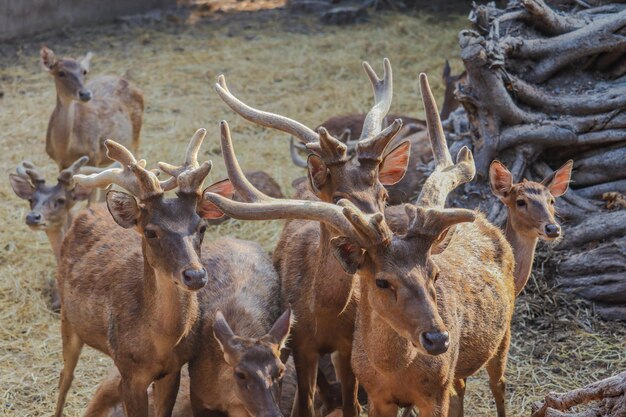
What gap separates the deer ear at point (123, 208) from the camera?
18.1 ft

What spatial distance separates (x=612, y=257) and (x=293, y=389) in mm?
2849

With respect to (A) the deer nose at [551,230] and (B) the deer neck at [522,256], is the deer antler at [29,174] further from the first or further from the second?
(A) the deer nose at [551,230]

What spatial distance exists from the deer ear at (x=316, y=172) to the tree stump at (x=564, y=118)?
105 inches

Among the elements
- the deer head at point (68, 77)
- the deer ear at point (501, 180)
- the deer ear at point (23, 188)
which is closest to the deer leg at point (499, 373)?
the deer ear at point (501, 180)

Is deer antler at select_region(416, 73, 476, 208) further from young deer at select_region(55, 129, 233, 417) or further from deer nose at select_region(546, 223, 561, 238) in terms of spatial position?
deer nose at select_region(546, 223, 561, 238)

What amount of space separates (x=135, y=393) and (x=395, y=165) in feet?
6.99

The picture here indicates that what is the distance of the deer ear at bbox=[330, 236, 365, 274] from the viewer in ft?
15.9

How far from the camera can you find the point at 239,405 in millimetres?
5855

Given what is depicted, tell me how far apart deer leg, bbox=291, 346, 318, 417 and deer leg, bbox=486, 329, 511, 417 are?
4.00 feet

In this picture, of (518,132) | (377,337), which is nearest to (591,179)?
(518,132)

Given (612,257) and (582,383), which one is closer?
(582,383)

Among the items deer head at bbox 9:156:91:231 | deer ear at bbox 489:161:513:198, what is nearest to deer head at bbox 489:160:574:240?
deer ear at bbox 489:161:513:198

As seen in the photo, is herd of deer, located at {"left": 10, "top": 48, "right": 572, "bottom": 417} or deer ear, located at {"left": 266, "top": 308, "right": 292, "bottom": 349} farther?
deer ear, located at {"left": 266, "top": 308, "right": 292, "bottom": 349}

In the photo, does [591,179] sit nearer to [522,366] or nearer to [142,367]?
[522,366]
